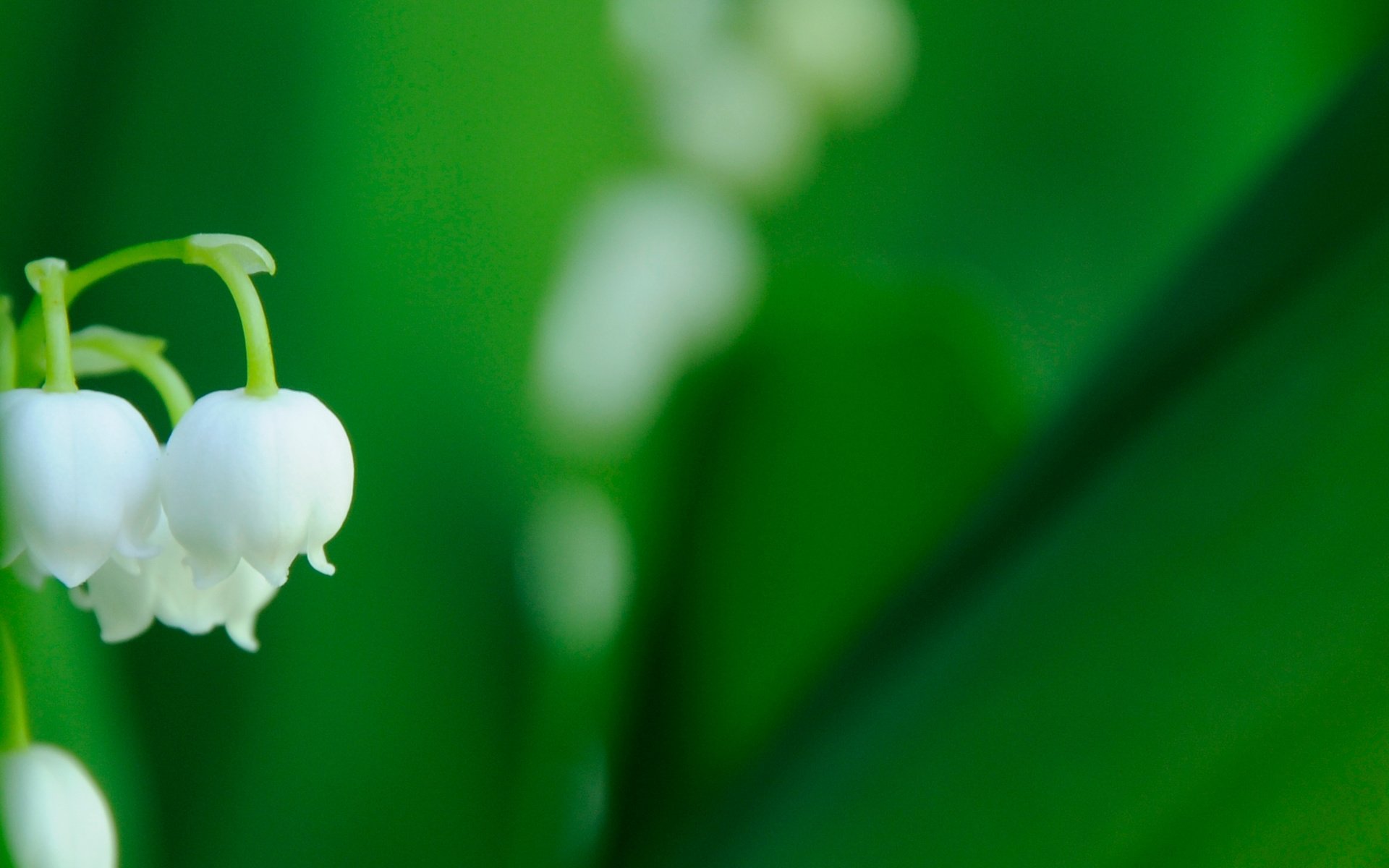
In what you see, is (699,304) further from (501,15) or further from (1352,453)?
(1352,453)

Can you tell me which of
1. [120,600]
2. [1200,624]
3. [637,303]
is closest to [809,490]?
[637,303]

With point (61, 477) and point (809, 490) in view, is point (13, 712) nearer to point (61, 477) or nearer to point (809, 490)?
point (61, 477)

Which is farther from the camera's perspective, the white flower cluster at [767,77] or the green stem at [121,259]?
the white flower cluster at [767,77]

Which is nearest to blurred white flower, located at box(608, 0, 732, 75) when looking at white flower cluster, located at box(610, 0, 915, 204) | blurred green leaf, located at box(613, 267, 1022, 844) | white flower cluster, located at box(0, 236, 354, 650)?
white flower cluster, located at box(610, 0, 915, 204)

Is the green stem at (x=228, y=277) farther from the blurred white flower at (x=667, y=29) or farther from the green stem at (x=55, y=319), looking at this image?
the blurred white flower at (x=667, y=29)

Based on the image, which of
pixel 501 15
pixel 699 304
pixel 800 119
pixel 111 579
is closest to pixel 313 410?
pixel 111 579

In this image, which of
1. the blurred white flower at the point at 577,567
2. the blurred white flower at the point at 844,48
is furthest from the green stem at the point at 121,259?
the blurred white flower at the point at 844,48

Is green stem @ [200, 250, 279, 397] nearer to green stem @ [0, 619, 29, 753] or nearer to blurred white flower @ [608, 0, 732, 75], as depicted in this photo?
green stem @ [0, 619, 29, 753]
